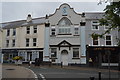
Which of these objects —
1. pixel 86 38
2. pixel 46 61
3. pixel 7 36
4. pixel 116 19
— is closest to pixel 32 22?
pixel 7 36

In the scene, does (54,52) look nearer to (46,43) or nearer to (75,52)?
(46,43)

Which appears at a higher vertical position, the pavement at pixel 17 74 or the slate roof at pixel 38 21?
the slate roof at pixel 38 21

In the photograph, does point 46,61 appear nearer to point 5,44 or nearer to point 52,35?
point 52,35

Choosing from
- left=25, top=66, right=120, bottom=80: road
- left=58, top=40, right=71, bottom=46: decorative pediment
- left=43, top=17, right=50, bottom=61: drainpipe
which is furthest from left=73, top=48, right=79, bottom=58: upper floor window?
left=25, top=66, right=120, bottom=80: road

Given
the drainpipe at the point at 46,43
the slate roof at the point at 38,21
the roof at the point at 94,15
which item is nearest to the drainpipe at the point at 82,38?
the slate roof at the point at 38,21

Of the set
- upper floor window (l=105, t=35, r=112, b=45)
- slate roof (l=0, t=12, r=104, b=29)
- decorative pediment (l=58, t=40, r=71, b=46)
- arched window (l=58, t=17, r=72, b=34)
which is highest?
slate roof (l=0, t=12, r=104, b=29)

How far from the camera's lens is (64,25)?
125 feet

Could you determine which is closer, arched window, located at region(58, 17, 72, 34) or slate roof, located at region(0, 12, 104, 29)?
arched window, located at region(58, 17, 72, 34)

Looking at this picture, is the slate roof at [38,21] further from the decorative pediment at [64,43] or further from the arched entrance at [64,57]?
the arched entrance at [64,57]

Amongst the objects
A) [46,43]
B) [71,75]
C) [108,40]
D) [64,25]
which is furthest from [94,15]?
[71,75]

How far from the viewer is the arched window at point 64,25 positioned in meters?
37.8

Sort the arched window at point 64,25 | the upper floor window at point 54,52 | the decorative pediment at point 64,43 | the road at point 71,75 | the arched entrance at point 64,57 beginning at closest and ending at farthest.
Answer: the road at point 71,75 < the decorative pediment at point 64,43 < the arched entrance at point 64,57 < the upper floor window at point 54,52 < the arched window at point 64,25

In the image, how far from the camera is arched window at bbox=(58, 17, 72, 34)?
3784 centimetres

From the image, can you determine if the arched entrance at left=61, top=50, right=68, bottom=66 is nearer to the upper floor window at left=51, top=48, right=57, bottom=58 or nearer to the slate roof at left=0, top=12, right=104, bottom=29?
the upper floor window at left=51, top=48, right=57, bottom=58
